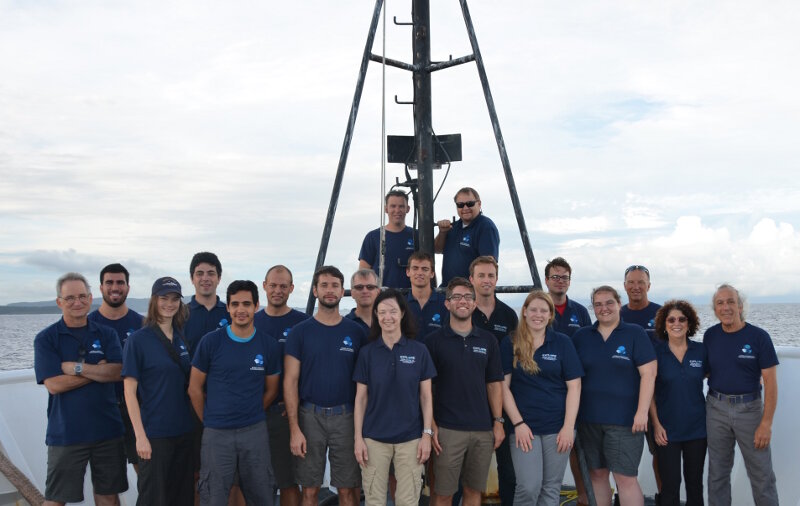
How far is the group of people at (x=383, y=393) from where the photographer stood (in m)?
3.98

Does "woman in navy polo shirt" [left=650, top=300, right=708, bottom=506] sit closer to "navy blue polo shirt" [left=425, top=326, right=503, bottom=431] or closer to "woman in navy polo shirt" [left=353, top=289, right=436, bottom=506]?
"navy blue polo shirt" [left=425, top=326, right=503, bottom=431]

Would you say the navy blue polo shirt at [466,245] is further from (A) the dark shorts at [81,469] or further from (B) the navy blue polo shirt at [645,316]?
(A) the dark shorts at [81,469]

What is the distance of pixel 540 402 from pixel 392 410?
0.91m

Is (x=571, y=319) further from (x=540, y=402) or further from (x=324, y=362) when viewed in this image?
(x=324, y=362)

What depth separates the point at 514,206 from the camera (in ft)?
18.1

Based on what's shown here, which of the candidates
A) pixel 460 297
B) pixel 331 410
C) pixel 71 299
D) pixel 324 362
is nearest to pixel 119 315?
pixel 71 299

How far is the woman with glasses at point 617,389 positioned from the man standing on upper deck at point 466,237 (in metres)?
1.01

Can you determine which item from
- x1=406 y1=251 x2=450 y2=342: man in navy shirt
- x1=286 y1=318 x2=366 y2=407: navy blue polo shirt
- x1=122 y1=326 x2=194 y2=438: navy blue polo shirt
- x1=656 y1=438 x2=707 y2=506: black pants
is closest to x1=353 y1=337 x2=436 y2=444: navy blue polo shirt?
x1=286 y1=318 x2=366 y2=407: navy blue polo shirt

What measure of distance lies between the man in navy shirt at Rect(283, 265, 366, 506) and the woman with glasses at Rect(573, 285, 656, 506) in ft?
4.72

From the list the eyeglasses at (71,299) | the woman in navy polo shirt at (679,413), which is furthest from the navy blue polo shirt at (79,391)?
the woman in navy polo shirt at (679,413)

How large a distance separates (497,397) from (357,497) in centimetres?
106

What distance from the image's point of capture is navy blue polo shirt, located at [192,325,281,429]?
393cm

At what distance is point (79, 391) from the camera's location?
416 centimetres

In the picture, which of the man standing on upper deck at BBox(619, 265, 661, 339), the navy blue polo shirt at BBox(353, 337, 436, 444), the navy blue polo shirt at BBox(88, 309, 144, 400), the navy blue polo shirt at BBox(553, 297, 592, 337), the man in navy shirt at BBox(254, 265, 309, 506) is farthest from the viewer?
the man standing on upper deck at BBox(619, 265, 661, 339)
